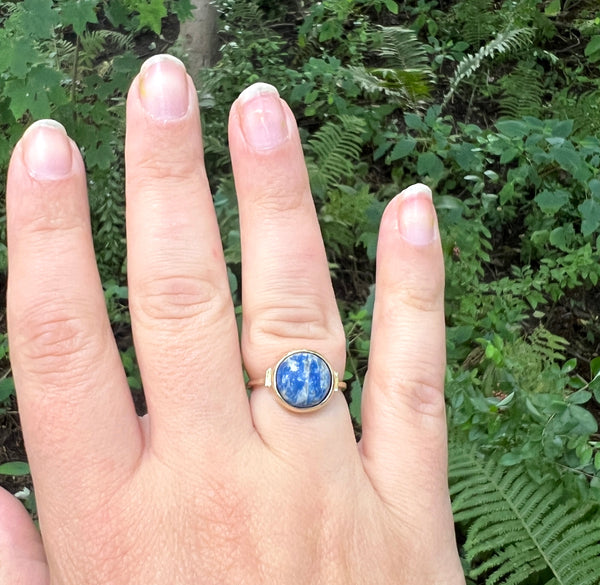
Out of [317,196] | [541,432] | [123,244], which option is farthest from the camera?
[317,196]

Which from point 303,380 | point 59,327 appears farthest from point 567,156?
point 59,327

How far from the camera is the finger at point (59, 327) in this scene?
133 cm

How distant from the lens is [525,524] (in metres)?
2.21

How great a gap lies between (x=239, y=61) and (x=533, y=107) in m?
2.06

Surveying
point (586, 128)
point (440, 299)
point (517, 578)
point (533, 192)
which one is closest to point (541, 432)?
point (517, 578)

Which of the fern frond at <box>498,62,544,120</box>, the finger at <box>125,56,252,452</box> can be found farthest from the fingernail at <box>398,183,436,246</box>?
the fern frond at <box>498,62,544,120</box>

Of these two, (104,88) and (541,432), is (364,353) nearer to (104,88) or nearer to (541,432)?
(541,432)

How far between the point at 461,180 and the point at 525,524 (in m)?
2.31

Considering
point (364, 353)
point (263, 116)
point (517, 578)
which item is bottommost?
point (517, 578)

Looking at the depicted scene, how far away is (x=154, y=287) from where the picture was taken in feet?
4.75

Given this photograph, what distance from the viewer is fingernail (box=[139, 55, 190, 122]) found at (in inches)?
53.2

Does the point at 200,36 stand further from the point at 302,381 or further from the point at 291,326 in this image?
the point at 302,381

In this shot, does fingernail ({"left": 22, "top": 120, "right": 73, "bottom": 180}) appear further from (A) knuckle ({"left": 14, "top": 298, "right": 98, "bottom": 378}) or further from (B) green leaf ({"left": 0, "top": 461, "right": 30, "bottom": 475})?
(B) green leaf ({"left": 0, "top": 461, "right": 30, "bottom": 475})

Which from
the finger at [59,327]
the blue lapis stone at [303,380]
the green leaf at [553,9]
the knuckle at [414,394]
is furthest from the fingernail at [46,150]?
the green leaf at [553,9]
